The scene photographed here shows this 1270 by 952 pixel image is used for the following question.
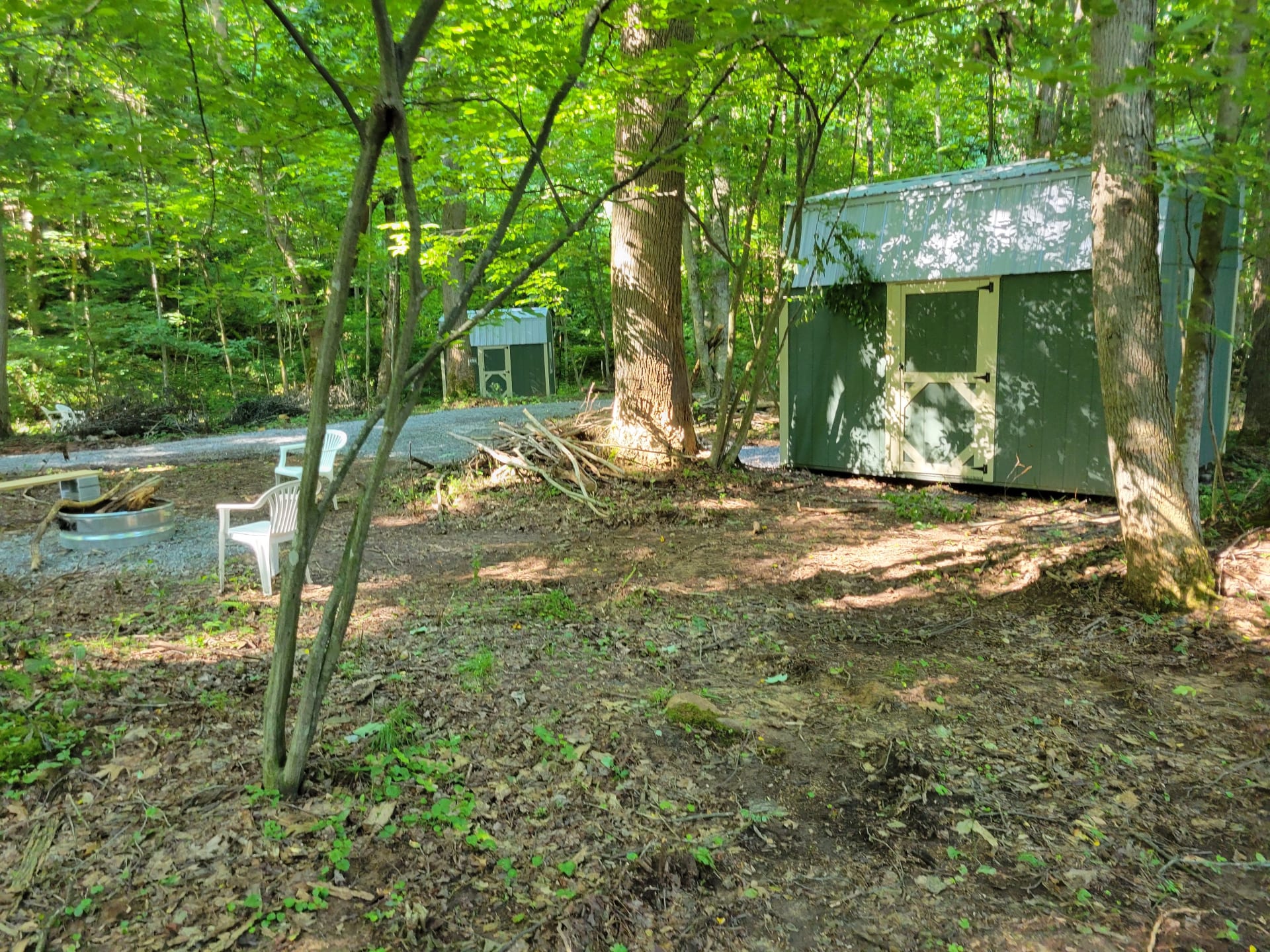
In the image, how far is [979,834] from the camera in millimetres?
2633

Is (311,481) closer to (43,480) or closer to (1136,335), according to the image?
(1136,335)

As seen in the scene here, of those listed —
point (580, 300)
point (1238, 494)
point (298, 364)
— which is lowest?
point (1238, 494)

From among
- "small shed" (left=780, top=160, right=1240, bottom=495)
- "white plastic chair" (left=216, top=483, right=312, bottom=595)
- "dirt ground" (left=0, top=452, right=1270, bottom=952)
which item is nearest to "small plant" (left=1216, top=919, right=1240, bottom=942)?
"dirt ground" (left=0, top=452, right=1270, bottom=952)

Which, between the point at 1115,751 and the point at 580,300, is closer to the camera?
the point at 1115,751

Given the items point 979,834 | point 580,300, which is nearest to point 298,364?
point 580,300

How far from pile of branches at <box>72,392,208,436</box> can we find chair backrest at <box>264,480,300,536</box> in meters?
9.67

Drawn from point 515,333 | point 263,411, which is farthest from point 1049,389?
point 515,333

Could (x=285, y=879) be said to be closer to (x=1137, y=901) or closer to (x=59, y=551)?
(x=1137, y=901)

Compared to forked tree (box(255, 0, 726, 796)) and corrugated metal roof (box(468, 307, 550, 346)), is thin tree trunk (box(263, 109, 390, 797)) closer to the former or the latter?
forked tree (box(255, 0, 726, 796))

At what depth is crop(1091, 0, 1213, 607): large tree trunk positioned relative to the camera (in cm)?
430

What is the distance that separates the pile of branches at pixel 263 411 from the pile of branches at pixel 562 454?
7752 millimetres

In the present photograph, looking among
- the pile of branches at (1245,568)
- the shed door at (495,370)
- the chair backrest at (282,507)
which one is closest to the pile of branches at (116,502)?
the chair backrest at (282,507)

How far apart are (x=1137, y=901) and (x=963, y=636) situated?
7.31ft

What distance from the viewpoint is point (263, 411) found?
15344 mm
